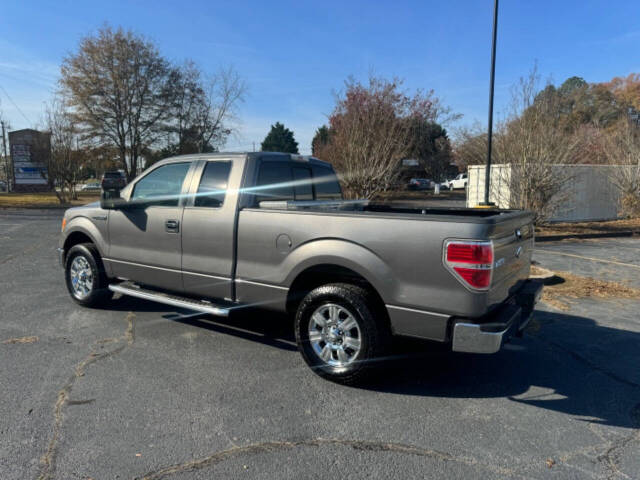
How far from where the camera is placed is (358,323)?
3619mm

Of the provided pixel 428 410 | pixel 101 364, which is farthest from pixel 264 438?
pixel 101 364

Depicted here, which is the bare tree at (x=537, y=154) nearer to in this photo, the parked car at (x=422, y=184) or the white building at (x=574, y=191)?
the white building at (x=574, y=191)

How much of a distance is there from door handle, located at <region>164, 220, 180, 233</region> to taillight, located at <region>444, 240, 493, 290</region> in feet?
9.11

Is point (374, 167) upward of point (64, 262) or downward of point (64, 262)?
upward

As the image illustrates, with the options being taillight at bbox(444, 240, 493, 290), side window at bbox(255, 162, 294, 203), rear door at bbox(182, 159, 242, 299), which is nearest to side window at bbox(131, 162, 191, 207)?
rear door at bbox(182, 159, 242, 299)

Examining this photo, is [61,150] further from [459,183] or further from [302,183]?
[459,183]

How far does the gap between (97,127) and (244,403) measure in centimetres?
2998

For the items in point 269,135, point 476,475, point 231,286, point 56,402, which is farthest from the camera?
point 269,135

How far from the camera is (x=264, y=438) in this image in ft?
9.75

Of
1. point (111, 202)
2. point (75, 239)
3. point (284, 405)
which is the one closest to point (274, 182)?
point (111, 202)

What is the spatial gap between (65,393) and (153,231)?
6.21 feet

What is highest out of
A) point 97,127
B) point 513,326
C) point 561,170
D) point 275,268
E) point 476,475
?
point 97,127

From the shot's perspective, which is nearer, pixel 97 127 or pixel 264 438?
pixel 264 438

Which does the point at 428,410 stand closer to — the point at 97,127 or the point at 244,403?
the point at 244,403
